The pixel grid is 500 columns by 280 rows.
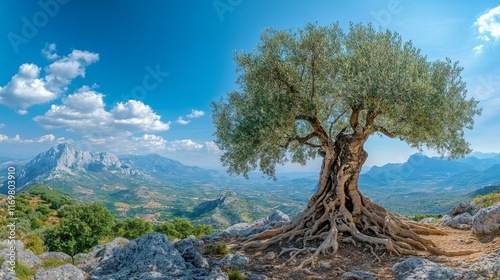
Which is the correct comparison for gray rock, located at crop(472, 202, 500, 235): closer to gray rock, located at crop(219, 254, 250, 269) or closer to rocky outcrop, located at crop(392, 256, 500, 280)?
rocky outcrop, located at crop(392, 256, 500, 280)

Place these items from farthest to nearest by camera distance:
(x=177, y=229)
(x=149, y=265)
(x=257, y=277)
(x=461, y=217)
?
(x=177, y=229) → (x=461, y=217) → (x=257, y=277) → (x=149, y=265)

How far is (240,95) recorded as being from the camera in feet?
70.8

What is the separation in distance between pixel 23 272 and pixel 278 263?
14020mm

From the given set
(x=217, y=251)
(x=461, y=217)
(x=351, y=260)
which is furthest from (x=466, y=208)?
(x=217, y=251)

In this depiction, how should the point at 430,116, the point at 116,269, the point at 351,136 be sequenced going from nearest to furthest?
the point at 116,269 → the point at 430,116 → the point at 351,136

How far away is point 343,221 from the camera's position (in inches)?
790

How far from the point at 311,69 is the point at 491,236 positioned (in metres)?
15.2

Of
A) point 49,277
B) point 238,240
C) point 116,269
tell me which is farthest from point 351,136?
point 49,277

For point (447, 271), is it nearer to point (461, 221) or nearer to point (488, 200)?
point (461, 221)

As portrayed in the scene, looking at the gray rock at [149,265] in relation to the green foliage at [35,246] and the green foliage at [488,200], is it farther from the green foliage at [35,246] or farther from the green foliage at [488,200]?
the green foliage at [35,246]

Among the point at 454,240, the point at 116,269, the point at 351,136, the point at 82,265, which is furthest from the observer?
the point at 351,136

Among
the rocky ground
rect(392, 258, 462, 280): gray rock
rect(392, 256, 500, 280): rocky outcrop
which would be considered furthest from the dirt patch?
rect(392, 256, 500, 280): rocky outcrop

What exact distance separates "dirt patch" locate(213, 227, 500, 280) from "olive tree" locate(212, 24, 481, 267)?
597 millimetres

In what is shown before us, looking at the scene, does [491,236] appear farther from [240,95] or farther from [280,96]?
[240,95]
